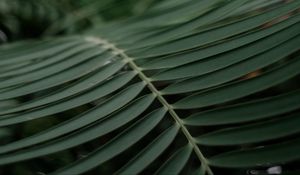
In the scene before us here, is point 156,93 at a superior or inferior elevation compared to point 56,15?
inferior

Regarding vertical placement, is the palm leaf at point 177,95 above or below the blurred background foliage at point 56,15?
below

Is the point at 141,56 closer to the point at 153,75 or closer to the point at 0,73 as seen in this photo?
the point at 153,75

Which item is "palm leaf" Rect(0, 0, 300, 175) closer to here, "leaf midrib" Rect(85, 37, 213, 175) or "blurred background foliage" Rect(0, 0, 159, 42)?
"leaf midrib" Rect(85, 37, 213, 175)

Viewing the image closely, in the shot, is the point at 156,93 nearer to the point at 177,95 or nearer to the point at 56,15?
the point at 177,95

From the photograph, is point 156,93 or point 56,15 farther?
point 56,15

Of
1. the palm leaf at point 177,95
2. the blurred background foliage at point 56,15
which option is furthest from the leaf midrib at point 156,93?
the blurred background foliage at point 56,15

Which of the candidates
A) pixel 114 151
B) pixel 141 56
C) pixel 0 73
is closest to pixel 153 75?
pixel 141 56

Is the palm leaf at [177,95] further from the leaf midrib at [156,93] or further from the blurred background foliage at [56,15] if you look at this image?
the blurred background foliage at [56,15]

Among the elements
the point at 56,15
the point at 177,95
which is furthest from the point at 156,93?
the point at 56,15
